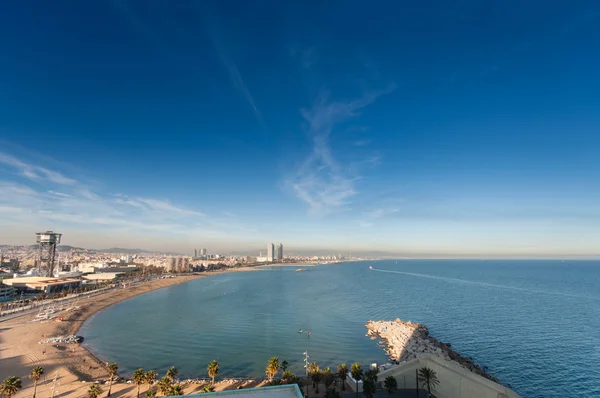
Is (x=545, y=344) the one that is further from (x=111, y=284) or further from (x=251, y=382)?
(x=111, y=284)

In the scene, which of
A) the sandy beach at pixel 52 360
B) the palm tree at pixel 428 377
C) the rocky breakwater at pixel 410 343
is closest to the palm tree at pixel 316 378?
the sandy beach at pixel 52 360

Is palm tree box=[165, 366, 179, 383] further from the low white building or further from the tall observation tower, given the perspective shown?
the tall observation tower

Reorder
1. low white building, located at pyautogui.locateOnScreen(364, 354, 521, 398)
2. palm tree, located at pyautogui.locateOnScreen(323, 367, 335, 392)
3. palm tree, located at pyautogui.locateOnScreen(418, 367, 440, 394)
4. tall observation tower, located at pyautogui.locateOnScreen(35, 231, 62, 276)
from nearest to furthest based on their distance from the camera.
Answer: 1. low white building, located at pyautogui.locateOnScreen(364, 354, 521, 398)
2. palm tree, located at pyautogui.locateOnScreen(418, 367, 440, 394)
3. palm tree, located at pyautogui.locateOnScreen(323, 367, 335, 392)
4. tall observation tower, located at pyautogui.locateOnScreen(35, 231, 62, 276)

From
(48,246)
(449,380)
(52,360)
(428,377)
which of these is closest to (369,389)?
(428,377)

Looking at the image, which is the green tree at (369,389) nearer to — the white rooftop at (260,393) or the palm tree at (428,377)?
the palm tree at (428,377)

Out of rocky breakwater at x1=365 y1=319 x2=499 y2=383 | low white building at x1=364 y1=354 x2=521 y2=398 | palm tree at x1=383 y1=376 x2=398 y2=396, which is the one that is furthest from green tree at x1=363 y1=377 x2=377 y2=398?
rocky breakwater at x1=365 y1=319 x2=499 y2=383

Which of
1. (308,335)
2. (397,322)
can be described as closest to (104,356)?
(308,335)
